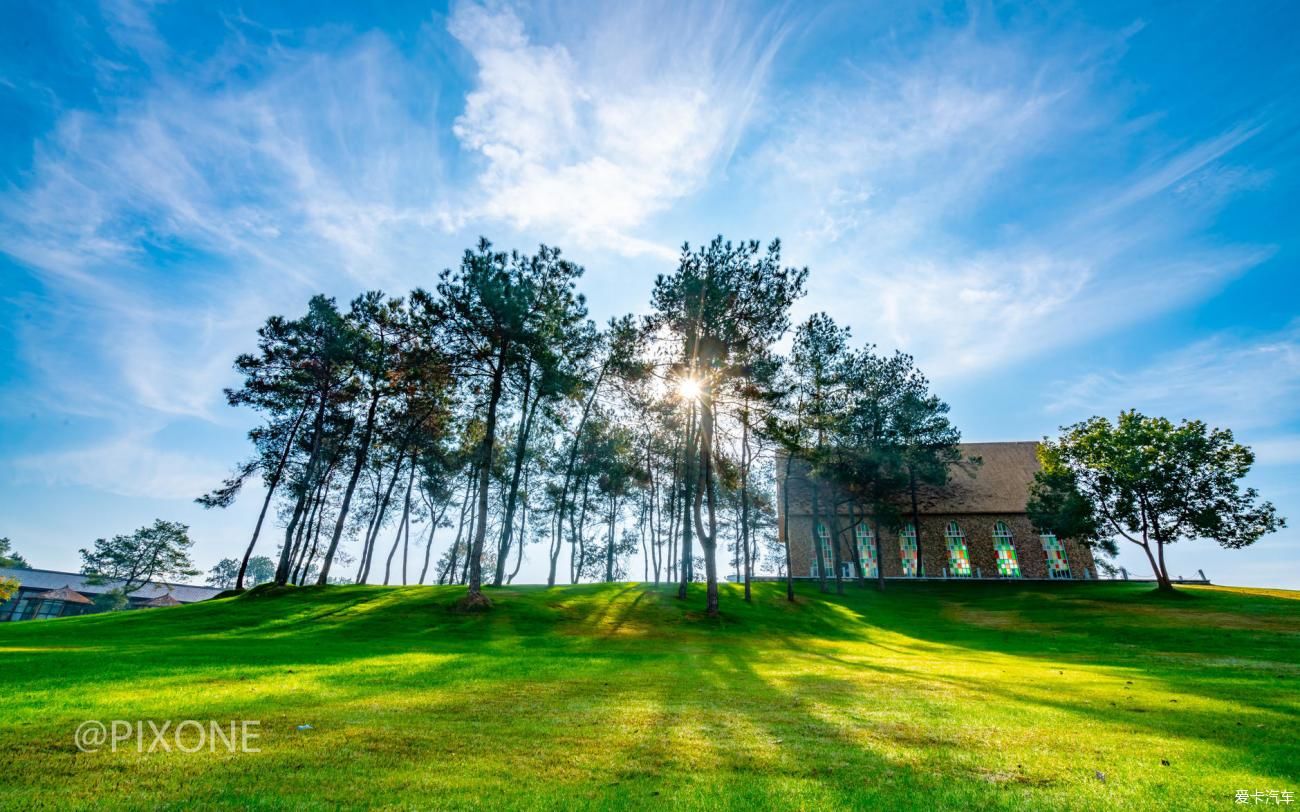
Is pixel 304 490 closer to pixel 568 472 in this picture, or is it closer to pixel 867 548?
pixel 568 472

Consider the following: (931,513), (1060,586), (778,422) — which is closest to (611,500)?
(778,422)

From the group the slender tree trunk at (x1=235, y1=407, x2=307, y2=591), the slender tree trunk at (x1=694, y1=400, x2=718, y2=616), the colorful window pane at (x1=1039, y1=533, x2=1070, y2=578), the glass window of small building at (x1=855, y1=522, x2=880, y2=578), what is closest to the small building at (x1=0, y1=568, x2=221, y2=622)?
the slender tree trunk at (x1=235, y1=407, x2=307, y2=591)

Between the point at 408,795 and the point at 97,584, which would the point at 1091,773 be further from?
the point at 97,584

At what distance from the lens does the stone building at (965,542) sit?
46500mm

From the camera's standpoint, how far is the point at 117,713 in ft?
18.4

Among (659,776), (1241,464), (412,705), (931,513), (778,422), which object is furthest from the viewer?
(931,513)

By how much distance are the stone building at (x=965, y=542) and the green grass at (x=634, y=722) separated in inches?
1222

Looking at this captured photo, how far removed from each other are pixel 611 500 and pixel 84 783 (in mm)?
40693

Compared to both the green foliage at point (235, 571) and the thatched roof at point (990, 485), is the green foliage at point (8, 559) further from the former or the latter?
the thatched roof at point (990, 485)

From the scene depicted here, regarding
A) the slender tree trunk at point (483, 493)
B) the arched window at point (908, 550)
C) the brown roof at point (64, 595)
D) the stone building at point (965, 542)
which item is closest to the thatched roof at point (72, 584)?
the brown roof at point (64, 595)

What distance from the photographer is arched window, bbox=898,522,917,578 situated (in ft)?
155

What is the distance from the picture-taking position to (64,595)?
58125 millimetres

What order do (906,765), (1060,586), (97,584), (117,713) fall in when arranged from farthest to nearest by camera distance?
(97,584) < (1060,586) < (117,713) < (906,765)

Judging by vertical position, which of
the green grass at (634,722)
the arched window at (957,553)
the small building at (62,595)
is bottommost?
the small building at (62,595)
